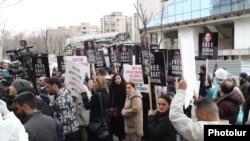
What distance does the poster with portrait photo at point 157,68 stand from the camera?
6848 millimetres

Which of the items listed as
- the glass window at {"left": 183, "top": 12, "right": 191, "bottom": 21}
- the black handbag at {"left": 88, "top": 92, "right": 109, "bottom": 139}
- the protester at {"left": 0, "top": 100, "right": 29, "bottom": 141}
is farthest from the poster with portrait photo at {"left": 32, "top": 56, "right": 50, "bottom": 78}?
the glass window at {"left": 183, "top": 12, "right": 191, "bottom": 21}

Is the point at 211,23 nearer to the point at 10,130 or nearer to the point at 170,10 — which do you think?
the point at 170,10

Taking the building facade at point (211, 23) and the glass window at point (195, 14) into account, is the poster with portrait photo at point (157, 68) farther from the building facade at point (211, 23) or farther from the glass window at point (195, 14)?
the glass window at point (195, 14)

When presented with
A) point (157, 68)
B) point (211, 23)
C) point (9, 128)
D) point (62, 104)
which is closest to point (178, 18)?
point (211, 23)

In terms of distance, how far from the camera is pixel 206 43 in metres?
9.23

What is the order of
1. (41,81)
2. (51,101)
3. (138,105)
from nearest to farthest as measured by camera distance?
(51,101) < (138,105) < (41,81)

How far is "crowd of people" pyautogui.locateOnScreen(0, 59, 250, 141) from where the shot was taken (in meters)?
3.71

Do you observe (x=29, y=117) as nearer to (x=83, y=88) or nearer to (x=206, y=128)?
(x=206, y=128)

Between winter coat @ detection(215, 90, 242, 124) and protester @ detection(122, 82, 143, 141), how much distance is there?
158 cm

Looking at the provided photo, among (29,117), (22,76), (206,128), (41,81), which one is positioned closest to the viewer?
(206,128)

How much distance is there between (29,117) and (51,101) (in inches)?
71.5

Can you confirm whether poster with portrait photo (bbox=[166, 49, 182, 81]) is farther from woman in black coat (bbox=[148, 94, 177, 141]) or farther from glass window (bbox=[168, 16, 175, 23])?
glass window (bbox=[168, 16, 175, 23])

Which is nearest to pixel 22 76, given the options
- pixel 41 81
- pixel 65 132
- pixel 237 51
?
pixel 41 81

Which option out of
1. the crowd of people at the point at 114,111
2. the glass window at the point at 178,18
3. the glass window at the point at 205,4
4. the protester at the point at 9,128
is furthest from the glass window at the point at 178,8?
the protester at the point at 9,128
